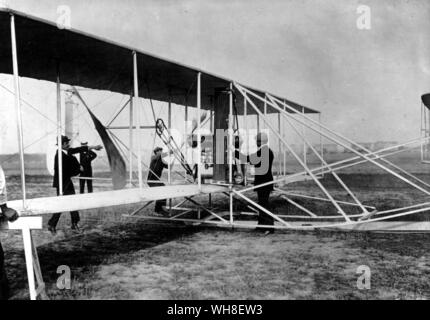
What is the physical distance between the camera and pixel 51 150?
1271 centimetres

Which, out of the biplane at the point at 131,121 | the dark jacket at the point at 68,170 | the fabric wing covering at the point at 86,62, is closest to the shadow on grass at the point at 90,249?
the biplane at the point at 131,121

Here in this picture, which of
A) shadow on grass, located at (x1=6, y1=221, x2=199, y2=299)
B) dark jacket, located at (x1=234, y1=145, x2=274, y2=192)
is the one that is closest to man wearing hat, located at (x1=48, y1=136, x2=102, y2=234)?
shadow on grass, located at (x1=6, y1=221, x2=199, y2=299)

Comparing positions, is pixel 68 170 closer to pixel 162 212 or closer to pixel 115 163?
pixel 115 163

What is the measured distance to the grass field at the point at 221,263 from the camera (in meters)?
4.77

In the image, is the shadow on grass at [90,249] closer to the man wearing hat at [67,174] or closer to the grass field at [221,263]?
the grass field at [221,263]

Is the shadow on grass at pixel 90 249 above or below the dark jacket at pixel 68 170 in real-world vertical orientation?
below

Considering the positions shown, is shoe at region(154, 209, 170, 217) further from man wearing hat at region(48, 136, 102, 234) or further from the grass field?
man wearing hat at region(48, 136, 102, 234)

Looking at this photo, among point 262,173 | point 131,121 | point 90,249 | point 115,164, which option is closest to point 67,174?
point 115,164

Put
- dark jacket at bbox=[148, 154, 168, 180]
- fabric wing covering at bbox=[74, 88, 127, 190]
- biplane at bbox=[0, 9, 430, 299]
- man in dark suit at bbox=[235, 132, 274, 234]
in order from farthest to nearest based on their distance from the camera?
1. dark jacket at bbox=[148, 154, 168, 180]
2. fabric wing covering at bbox=[74, 88, 127, 190]
3. man in dark suit at bbox=[235, 132, 274, 234]
4. biplane at bbox=[0, 9, 430, 299]

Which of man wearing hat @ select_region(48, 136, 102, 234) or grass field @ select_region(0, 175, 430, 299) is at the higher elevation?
man wearing hat @ select_region(48, 136, 102, 234)

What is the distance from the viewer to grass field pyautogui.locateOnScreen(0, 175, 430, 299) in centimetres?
477

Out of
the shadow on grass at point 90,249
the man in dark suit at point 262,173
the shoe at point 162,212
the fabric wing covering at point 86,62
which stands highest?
the fabric wing covering at point 86,62

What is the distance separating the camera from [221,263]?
20.1ft
